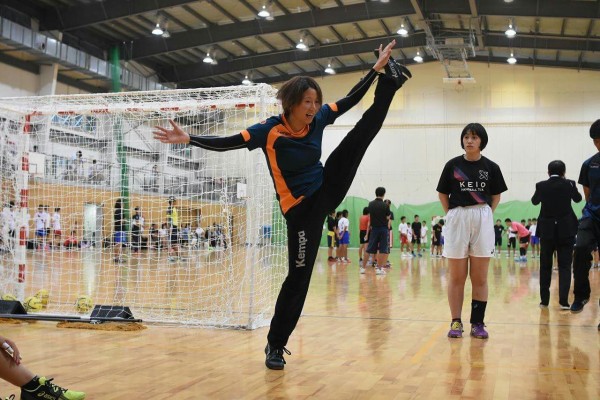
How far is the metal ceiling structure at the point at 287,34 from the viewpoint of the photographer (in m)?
20.9

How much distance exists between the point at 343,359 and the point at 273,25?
810 inches

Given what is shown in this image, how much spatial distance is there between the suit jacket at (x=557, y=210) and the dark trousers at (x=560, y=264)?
8 cm

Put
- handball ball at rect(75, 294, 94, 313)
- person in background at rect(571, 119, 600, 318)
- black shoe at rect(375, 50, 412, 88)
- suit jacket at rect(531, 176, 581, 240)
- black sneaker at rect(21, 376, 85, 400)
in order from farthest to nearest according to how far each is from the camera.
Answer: suit jacket at rect(531, 176, 581, 240) < handball ball at rect(75, 294, 94, 313) < person in background at rect(571, 119, 600, 318) < black shoe at rect(375, 50, 412, 88) < black sneaker at rect(21, 376, 85, 400)

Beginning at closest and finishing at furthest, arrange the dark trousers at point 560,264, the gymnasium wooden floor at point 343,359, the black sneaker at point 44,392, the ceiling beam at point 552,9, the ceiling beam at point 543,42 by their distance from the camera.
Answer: the black sneaker at point 44,392 < the gymnasium wooden floor at point 343,359 < the dark trousers at point 560,264 < the ceiling beam at point 552,9 < the ceiling beam at point 543,42

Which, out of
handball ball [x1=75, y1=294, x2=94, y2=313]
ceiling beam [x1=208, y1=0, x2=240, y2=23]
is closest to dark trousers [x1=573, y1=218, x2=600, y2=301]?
handball ball [x1=75, y1=294, x2=94, y2=313]

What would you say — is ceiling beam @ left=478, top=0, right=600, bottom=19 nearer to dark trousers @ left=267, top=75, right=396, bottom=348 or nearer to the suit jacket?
the suit jacket

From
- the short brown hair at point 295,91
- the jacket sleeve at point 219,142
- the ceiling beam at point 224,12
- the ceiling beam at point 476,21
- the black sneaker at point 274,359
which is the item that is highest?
the ceiling beam at point 224,12

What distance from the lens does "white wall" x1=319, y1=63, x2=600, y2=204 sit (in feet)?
95.1

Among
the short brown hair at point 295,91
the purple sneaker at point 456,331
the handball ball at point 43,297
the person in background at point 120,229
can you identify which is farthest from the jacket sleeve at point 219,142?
the person in background at point 120,229

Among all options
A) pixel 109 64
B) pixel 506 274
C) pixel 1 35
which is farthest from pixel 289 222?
pixel 109 64

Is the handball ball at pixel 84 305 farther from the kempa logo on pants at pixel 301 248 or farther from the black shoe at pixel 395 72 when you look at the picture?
the black shoe at pixel 395 72

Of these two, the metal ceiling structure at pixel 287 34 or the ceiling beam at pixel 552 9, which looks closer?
the ceiling beam at pixel 552 9

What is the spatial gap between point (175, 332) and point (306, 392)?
7.83 feet

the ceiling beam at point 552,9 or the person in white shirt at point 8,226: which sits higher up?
the ceiling beam at point 552,9
